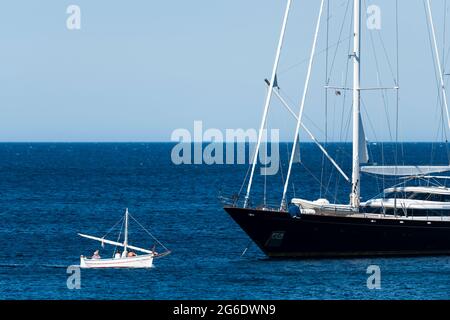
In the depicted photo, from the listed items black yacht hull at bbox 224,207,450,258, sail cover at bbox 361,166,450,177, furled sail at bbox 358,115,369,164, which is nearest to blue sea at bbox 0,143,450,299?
black yacht hull at bbox 224,207,450,258

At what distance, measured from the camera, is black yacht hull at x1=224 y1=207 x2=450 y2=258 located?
206ft

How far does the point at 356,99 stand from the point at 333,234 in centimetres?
851

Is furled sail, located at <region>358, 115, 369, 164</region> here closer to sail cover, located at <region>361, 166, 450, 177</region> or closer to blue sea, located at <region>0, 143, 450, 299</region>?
sail cover, located at <region>361, 166, 450, 177</region>

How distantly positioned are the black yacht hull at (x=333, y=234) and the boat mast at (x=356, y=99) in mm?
2187

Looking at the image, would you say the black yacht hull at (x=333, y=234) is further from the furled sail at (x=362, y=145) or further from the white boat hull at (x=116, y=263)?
the white boat hull at (x=116, y=263)

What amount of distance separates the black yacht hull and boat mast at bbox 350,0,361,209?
7.18ft

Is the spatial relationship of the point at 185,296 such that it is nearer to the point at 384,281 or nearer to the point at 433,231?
the point at 384,281

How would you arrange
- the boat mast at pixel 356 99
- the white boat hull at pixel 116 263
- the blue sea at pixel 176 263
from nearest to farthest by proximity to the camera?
the blue sea at pixel 176 263, the white boat hull at pixel 116 263, the boat mast at pixel 356 99

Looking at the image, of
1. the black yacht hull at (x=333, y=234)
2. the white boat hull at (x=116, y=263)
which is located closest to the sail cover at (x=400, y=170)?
the black yacht hull at (x=333, y=234)

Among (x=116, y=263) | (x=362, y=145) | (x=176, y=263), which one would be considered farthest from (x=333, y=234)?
(x=116, y=263)

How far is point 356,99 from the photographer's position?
66.1m

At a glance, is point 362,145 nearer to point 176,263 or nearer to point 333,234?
point 333,234

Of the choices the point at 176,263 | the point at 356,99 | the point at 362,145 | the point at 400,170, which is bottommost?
the point at 176,263

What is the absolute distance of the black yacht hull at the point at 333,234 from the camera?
2468 inches
